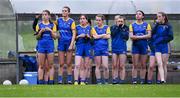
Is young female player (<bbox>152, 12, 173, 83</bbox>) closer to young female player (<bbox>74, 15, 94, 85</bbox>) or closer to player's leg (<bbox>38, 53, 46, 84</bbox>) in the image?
young female player (<bbox>74, 15, 94, 85</bbox>)

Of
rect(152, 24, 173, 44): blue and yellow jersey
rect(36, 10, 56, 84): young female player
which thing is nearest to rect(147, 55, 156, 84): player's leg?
rect(152, 24, 173, 44): blue and yellow jersey

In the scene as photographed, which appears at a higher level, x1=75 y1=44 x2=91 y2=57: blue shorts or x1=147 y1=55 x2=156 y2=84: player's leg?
x1=75 y1=44 x2=91 y2=57: blue shorts

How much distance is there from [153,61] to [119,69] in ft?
3.16

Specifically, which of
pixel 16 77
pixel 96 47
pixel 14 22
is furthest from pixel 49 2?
pixel 96 47

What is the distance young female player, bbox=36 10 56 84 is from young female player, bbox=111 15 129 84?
1.72 meters

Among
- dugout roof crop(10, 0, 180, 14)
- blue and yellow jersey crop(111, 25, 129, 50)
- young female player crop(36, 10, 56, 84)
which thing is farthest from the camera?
dugout roof crop(10, 0, 180, 14)

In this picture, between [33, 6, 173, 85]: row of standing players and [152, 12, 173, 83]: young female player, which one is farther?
[152, 12, 173, 83]: young female player

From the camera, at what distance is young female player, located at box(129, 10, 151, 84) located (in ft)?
55.0

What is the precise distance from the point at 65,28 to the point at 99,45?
105cm

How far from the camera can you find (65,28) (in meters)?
16.5

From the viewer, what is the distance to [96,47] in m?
16.7

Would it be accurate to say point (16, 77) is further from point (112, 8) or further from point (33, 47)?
point (112, 8)

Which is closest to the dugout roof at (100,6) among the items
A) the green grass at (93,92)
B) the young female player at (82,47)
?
the young female player at (82,47)

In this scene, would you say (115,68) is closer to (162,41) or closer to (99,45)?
(99,45)
